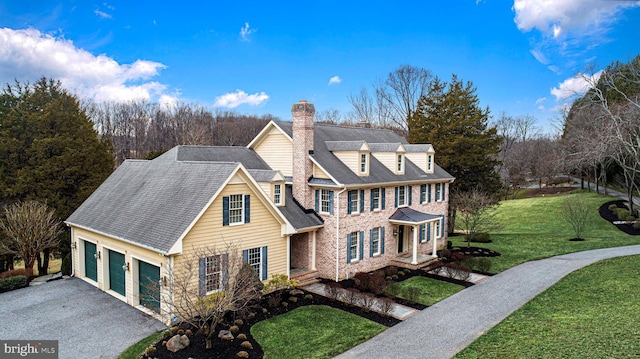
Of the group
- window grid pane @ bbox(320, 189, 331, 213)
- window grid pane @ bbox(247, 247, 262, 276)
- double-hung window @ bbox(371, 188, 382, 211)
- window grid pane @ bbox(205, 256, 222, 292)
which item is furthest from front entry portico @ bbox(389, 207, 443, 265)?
window grid pane @ bbox(205, 256, 222, 292)

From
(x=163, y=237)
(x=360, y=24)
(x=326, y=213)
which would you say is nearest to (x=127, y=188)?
(x=163, y=237)

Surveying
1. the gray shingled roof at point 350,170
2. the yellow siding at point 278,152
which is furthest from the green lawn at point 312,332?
the yellow siding at point 278,152

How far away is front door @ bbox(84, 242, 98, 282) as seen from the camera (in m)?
19.1

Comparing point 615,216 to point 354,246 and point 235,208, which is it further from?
point 235,208

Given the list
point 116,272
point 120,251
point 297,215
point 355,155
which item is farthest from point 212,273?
point 355,155

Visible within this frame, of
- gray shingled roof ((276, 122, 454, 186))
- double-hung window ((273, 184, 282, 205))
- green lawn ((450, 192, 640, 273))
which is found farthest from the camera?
green lawn ((450, 192, 640, 273))

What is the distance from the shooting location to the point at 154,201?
16.9 m

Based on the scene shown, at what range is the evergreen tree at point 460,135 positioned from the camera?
32281 millimetres

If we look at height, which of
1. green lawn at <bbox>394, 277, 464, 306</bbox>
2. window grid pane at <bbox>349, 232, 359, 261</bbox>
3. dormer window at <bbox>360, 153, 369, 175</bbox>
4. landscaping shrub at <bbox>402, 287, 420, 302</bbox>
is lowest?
green lawn at <bbox>394, 277, 464, 306</bbox>

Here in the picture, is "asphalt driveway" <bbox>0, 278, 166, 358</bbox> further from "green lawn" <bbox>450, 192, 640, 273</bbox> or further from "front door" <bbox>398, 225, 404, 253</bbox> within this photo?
"green lawn" <bbox>450, 192, 640, 273</bbox>

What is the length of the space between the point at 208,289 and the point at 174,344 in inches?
128

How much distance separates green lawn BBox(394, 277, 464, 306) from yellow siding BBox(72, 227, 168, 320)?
1037 centimetres

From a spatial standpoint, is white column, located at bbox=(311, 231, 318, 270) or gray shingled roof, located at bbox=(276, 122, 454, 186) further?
gray shingled roof, located at bbox=(276, 122, 454, 186)

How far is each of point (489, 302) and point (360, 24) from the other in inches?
950
